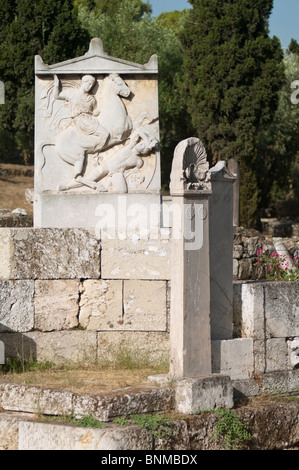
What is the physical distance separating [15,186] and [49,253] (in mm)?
15781

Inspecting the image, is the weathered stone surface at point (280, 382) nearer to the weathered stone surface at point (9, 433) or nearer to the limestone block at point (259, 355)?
the limestone block at point (259, 355)

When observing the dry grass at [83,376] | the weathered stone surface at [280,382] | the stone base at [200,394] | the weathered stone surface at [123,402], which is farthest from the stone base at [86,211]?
the weathered stone surface at [123,402]

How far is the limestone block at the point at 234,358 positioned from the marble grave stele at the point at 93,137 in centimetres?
206

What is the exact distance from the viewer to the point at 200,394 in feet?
21.9

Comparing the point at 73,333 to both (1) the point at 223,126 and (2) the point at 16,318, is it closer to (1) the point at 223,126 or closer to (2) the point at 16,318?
(2) the point at 16,318

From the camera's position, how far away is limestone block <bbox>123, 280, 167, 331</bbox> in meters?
8.25

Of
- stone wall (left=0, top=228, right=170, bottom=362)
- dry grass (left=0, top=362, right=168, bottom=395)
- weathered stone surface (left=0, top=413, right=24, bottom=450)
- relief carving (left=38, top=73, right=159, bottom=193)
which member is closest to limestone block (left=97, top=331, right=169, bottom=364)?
stone wall (left=0, top=228, right=170, bottom=362)

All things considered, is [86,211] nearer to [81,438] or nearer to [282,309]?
[282,309]

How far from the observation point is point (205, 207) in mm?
7059

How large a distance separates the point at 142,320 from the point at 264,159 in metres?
22.5

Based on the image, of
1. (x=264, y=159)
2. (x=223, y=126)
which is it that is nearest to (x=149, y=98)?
(x=223, y=126)

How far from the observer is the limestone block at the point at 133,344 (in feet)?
26.9

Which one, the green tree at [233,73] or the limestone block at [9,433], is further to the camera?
the green tree at [233,73]

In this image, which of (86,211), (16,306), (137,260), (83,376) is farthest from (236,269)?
(83,376)
